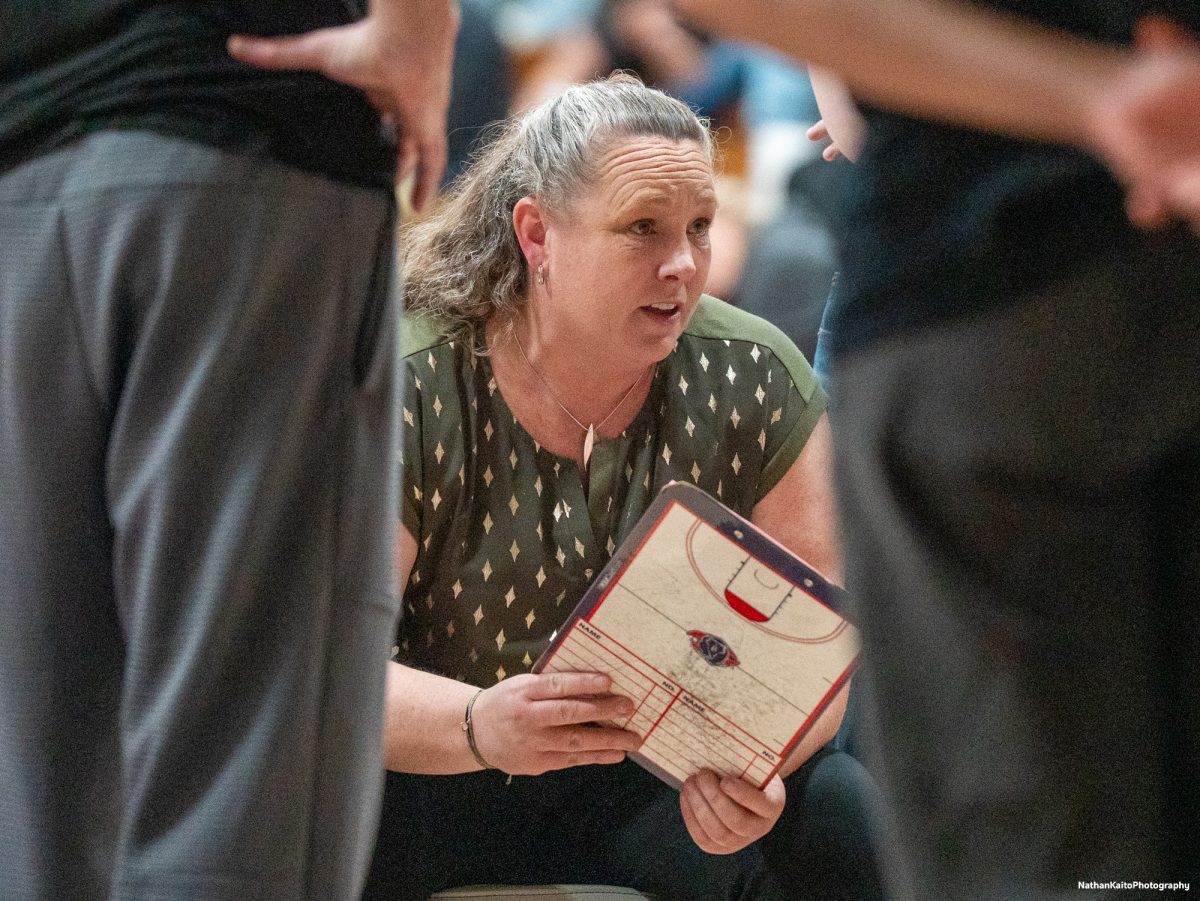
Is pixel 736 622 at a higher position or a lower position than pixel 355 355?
lower

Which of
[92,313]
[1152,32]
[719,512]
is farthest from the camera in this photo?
[719,512]

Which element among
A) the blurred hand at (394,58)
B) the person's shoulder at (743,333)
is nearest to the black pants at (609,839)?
the person's shoulder at (743,333)

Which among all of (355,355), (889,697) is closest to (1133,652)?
(889,697)

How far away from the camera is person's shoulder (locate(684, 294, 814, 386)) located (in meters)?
2.10

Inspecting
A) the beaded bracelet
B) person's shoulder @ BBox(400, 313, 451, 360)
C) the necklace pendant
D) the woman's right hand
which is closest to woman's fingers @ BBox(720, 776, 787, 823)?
the woman's right hand

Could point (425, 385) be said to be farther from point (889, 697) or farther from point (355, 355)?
point (889, 697)

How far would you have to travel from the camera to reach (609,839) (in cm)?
189

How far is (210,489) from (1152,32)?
0.61m

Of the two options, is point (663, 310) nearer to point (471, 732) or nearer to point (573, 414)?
point (573, 414)

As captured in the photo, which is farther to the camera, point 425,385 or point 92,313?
point 425,385

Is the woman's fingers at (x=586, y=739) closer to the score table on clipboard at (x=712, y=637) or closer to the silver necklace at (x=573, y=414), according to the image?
the score table on clipboard at (x=712, y=637)

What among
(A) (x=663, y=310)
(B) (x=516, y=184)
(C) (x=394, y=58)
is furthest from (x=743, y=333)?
(C) (x=394, y=58)

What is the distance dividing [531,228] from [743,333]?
0.34 meters

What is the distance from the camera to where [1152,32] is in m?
0.71
